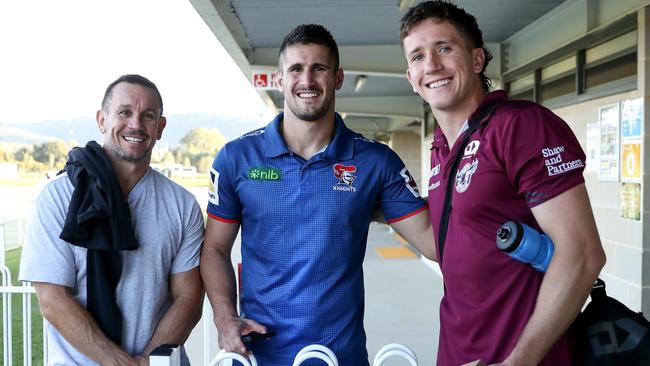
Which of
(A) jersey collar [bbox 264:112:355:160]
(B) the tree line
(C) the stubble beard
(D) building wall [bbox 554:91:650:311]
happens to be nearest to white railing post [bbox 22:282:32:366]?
(A) jersey collar [bbox 264:112:355:160]

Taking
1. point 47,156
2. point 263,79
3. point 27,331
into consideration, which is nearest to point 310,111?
point 27,331

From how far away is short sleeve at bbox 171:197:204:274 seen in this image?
7.27 feet

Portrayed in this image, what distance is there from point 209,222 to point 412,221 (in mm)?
793

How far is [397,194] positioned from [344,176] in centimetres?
23

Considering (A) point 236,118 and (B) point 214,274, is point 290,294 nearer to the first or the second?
(B) point 214,274

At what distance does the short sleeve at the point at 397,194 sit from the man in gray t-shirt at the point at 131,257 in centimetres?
74

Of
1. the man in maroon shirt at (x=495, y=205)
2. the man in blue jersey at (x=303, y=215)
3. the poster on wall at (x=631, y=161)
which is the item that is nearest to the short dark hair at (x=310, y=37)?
the man in blue jersey at (x=303, y=215)

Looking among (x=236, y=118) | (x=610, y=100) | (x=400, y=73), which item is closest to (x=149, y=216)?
(x=610, y=100)

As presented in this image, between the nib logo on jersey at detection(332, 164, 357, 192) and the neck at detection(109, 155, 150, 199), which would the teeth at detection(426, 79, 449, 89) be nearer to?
the nib logo on jersey at detection(332, 164, 357, 192)

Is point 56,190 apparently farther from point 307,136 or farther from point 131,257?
point 307,136

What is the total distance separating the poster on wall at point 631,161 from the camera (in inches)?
159

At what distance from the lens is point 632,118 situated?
4.08m

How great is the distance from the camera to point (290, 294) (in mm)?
2148

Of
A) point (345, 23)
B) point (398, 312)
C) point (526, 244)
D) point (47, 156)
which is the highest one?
point (47, 156)
